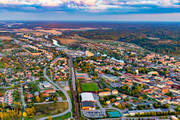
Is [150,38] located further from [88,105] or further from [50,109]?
[50,109]

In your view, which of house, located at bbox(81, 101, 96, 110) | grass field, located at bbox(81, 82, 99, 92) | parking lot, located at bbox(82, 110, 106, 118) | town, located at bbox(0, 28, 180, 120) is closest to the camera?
parking lot, located at bbox(82, 110, 106, 118)

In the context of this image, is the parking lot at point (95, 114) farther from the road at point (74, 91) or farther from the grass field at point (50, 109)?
the grass field at point (50, 109)

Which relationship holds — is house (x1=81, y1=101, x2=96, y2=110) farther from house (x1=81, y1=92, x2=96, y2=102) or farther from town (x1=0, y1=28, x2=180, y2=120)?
house (x1=81, y1=92, x2=96, y2=102)

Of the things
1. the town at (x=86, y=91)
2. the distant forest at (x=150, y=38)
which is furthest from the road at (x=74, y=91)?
the distant forest at (x=150, y=38)

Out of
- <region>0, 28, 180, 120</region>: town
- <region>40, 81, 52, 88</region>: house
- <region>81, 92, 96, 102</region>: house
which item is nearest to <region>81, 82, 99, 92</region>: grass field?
<region>0, 28, 180, 120</region>: town

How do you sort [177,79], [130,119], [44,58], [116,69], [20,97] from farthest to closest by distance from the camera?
1. [44,58]
2. [116,69]
3. [177,79]
4. [20,97]
5. [130,119]

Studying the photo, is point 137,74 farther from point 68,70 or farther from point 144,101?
point 68,70

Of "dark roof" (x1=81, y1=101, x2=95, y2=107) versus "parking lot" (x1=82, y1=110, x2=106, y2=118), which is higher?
"dark roof" (x1=81, y1=101, x2=95, y2=107)

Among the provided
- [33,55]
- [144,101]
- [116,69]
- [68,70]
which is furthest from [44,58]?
[144,101]

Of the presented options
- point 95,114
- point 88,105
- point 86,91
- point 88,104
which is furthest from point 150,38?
point 95,114
